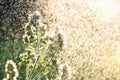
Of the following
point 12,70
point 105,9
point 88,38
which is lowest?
point 12,70

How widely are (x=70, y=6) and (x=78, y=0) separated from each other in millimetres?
Answer: 871

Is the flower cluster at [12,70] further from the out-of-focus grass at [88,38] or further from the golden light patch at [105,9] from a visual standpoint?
the golden light patch at [105,9]

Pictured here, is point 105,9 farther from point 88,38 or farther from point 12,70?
point 12,70

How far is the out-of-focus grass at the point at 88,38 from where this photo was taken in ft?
18.8

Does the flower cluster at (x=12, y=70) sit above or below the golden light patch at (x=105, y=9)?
below

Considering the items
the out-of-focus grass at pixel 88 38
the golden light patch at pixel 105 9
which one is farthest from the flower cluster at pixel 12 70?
the golden light patch at pixel 105 9

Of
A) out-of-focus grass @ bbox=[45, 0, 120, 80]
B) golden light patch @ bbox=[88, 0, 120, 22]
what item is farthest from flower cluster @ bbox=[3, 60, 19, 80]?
golden light patch @ bbox=[88, 0, 120, 22]

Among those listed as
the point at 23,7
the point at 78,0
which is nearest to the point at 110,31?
the point at 78,0

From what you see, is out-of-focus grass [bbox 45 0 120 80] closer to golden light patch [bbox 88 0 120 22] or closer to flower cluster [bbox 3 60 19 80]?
golden light patch [bbox 88 0 120 22]

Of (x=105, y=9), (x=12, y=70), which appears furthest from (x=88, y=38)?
(x=12, y=70)

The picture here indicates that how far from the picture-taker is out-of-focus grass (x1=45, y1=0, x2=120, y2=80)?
5742 millimetres

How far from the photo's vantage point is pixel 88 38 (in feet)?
21.7

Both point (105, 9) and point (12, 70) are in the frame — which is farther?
point (105, 9)

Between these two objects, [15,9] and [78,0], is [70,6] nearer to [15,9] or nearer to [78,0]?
[78,0]
